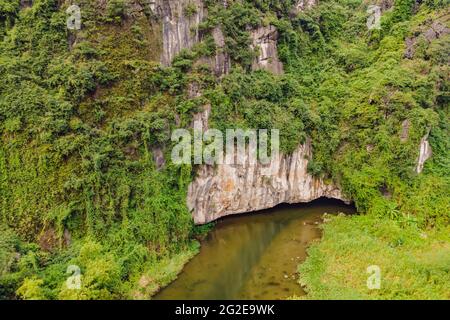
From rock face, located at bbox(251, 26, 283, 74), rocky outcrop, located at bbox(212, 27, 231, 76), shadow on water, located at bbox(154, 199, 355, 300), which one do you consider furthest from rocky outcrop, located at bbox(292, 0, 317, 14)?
shadow on water, located at bbox(154, 199, 355, 300)

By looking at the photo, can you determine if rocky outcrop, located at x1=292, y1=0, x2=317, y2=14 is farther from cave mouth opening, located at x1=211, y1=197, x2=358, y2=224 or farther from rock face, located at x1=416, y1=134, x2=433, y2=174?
cave mouth opening, located at x1=211, y1=197, x2=358, y2=224

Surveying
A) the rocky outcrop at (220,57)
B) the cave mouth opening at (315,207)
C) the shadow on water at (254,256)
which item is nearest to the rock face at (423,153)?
the cave mouth opening at (315,207)

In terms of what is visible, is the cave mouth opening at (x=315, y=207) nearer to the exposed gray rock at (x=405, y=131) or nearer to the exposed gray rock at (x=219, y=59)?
the exposed gray rock at (x=405, y=131)

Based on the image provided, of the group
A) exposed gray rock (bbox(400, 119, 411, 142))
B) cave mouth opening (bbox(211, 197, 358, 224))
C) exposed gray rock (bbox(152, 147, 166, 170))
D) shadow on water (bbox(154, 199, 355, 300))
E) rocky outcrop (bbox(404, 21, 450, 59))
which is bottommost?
shadow on water (bbox(154, 199, 355, 300))

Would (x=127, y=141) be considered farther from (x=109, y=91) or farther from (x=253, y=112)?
(x=253, y=112)

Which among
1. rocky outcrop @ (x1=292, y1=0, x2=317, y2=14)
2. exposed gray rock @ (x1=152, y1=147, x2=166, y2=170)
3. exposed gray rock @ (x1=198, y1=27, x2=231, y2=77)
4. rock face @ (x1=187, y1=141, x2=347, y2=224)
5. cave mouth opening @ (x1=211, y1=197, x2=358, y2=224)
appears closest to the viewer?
exposed gray rock @ (x1=152, y1=147, x2=166, y2=170)
